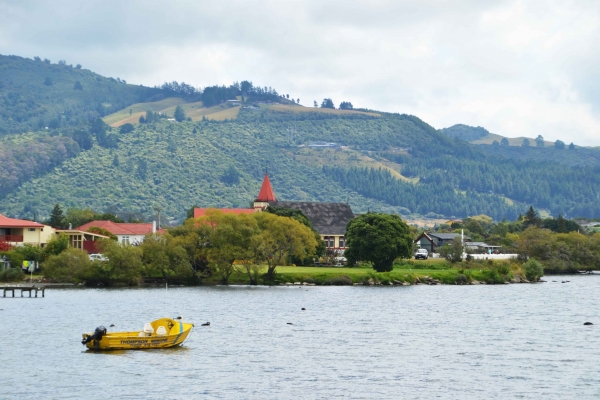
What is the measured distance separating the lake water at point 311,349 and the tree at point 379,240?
60.3ft

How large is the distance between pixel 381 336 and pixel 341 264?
216ft

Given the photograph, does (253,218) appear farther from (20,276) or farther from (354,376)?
(354,376)

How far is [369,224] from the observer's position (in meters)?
112

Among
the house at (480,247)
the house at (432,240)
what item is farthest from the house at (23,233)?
the house at (432,240)

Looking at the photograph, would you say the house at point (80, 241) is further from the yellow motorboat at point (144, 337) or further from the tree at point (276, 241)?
the yellow motorboat at point (144, 337)

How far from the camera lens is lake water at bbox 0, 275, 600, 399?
4212cm

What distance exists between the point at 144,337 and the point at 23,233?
213ft

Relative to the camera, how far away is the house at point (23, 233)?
11224cm

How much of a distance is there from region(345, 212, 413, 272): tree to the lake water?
60.3ft

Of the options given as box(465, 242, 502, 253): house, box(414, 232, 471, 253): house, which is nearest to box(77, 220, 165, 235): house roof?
box(465, 242, 502, 253): house

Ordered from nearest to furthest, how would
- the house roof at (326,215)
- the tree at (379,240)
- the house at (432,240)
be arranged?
the tree at (379,240), the house roof at (326,215), the house at (432,240)

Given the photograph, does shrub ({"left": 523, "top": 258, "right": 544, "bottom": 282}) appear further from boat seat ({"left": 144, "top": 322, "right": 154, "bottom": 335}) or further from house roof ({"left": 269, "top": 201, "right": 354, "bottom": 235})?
boat seat ({"left": 144, "top": 322, "right": 154, "bottom": 335})

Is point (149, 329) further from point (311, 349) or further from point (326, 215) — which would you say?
point (326, 215)

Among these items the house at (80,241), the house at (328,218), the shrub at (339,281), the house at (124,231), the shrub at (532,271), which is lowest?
the shrub at (339,281)
